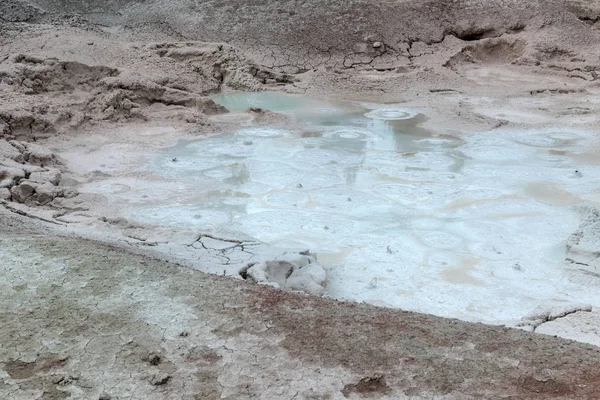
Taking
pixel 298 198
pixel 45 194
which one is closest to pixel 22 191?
pixel 45 194

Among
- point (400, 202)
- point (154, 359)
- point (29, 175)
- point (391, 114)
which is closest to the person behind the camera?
point (154, 359)

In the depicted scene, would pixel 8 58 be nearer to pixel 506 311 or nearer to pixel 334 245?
pixel 334 245

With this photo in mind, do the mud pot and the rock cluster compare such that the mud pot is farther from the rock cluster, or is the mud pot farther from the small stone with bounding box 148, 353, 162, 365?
the small stone with bounding box 148, 353, 162, 365

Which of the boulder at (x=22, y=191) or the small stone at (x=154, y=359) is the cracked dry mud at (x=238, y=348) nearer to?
the small stone at (x=154, y=359)

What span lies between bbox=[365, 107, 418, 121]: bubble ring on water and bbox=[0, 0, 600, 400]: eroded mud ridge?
0.08 metres

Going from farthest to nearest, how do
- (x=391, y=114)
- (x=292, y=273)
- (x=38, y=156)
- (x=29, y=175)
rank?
(x=391, y=114), (x=38, y=156), (x=29, y=175), (x=292, y=273)

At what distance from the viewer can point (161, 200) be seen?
6262 millimetres

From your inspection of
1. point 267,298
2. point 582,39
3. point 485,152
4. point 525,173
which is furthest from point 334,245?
point 582,39

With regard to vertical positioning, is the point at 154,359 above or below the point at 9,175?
above

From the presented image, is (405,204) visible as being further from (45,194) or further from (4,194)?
(4,194)

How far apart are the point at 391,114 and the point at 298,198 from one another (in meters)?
3.84

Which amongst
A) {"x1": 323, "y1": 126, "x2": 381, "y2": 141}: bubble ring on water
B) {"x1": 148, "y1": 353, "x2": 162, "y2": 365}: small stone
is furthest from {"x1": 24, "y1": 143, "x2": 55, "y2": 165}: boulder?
{"x1": 148, "y1": 353, "x2": 162, "y2": 365}: small stone

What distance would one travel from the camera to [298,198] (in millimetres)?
6250

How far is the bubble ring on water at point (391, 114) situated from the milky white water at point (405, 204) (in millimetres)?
377
